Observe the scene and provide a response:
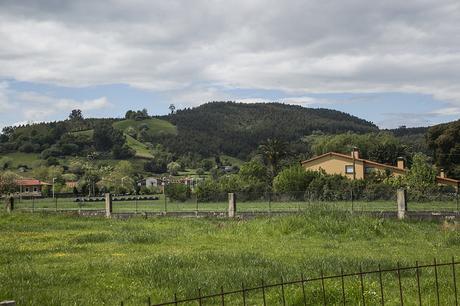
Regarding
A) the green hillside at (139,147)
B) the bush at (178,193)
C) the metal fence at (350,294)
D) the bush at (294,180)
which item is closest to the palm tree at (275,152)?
the bush at (294,180)

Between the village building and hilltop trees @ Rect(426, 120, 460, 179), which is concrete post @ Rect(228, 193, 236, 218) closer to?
hilltop trees @ Rect(426, 120, 460, 179)

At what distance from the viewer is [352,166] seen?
81.9 metres

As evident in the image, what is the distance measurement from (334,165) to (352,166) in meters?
2.92

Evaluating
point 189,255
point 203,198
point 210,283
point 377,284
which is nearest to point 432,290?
point 377,284

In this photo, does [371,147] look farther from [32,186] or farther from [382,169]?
[32,186]

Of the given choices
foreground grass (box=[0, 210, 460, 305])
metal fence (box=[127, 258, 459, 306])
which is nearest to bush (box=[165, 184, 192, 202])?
foreground grass (box=[0, 210, 460, 305])

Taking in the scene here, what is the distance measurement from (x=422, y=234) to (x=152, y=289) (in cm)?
1453

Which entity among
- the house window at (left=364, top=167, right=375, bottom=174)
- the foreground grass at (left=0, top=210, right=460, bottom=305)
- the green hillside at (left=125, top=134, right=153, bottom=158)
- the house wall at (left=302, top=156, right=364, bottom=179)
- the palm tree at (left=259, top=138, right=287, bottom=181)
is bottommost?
the foreground grass at (left=0, top=210, right=460, bottom=305)

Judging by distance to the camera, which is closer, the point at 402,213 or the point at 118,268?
the point at 118,268

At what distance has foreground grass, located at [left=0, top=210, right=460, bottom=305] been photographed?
1065 cm

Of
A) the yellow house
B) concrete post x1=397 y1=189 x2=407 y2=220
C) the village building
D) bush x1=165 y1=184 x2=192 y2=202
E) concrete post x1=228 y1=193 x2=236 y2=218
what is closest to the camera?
concrete post x1=397 y1=189 x2=407 y2=220

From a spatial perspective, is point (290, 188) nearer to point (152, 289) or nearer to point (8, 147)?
point (152, 289)

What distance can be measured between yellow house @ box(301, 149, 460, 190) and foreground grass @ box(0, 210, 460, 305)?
175 feet

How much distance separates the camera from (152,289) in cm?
1106
